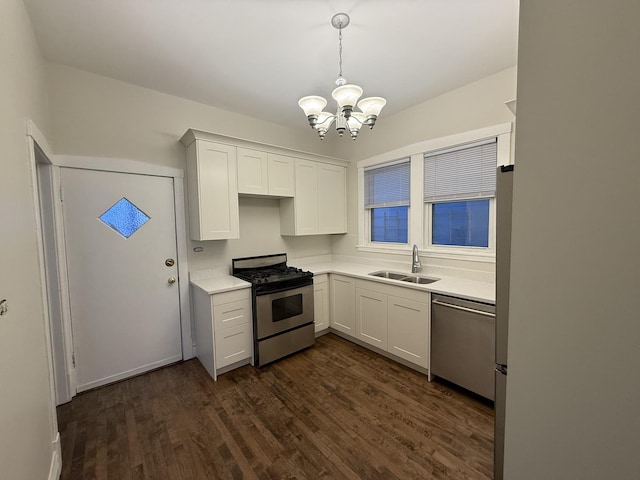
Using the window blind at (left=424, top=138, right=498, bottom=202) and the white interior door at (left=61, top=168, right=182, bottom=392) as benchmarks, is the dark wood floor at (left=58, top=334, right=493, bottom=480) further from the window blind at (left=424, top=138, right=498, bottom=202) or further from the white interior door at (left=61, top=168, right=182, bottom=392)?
the window blind at (left=424, top=138, right=498, bottom=202)

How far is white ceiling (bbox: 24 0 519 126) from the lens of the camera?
1.73 metres

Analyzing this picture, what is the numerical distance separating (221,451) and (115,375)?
1572 mm

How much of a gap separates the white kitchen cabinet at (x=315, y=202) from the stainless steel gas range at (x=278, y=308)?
672mm

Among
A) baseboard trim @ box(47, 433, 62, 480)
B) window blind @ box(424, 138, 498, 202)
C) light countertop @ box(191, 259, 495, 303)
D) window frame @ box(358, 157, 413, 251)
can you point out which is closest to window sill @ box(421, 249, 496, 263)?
light countertop @ box(191, 259, 495, 303)

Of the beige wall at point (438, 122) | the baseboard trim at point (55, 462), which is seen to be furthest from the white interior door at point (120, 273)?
the beige wall at point (438, 122)

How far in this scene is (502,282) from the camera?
1254mm

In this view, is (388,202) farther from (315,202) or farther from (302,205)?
(302,205)

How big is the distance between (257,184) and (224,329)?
164 cm

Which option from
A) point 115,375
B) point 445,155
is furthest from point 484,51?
point 115,375

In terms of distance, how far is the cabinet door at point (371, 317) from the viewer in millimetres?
2898

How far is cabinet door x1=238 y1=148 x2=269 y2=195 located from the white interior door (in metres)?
0.77

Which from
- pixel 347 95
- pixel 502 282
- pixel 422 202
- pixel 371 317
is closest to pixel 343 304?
pixel 371 317

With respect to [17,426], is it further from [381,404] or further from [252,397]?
[381,404]

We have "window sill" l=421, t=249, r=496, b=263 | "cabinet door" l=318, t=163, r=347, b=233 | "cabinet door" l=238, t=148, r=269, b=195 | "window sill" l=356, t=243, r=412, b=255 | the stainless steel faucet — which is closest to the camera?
"window sill" l=421, t=249, r=496, b=263
